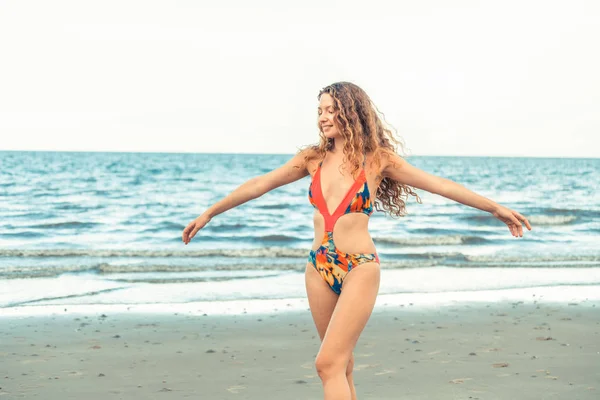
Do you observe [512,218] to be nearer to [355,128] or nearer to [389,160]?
[389,160]

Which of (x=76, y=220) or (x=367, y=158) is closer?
(x=367, y=158)

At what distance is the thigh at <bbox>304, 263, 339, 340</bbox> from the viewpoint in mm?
3805

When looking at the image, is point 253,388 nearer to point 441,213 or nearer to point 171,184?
point 441,213

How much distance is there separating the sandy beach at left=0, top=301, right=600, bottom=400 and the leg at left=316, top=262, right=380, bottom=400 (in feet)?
6.62

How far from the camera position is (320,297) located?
3807 millimetres

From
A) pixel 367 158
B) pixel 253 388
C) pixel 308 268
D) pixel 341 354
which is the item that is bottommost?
pixel 253 388

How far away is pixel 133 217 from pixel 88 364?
61.1ft

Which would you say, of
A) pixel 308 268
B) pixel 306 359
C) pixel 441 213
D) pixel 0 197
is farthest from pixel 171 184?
pixel 308 268

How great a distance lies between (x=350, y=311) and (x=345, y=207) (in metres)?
0.54

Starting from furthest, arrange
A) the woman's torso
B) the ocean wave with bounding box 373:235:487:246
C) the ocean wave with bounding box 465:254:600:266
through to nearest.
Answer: the ocean wave with bounding box 373:235:487:246 → the ocean wave with bounding box 465:254:600:266 → the woman's torso

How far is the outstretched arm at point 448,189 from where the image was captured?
3.66m

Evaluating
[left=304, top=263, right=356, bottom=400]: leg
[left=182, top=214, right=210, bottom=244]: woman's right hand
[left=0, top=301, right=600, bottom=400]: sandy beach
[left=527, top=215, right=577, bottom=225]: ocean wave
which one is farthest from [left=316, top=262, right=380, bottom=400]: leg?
[left=527, top=215, right=577, bottom=225]: ocean wave

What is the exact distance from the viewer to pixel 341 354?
3.58m

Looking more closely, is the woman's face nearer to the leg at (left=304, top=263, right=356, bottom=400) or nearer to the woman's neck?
the woman's neck
